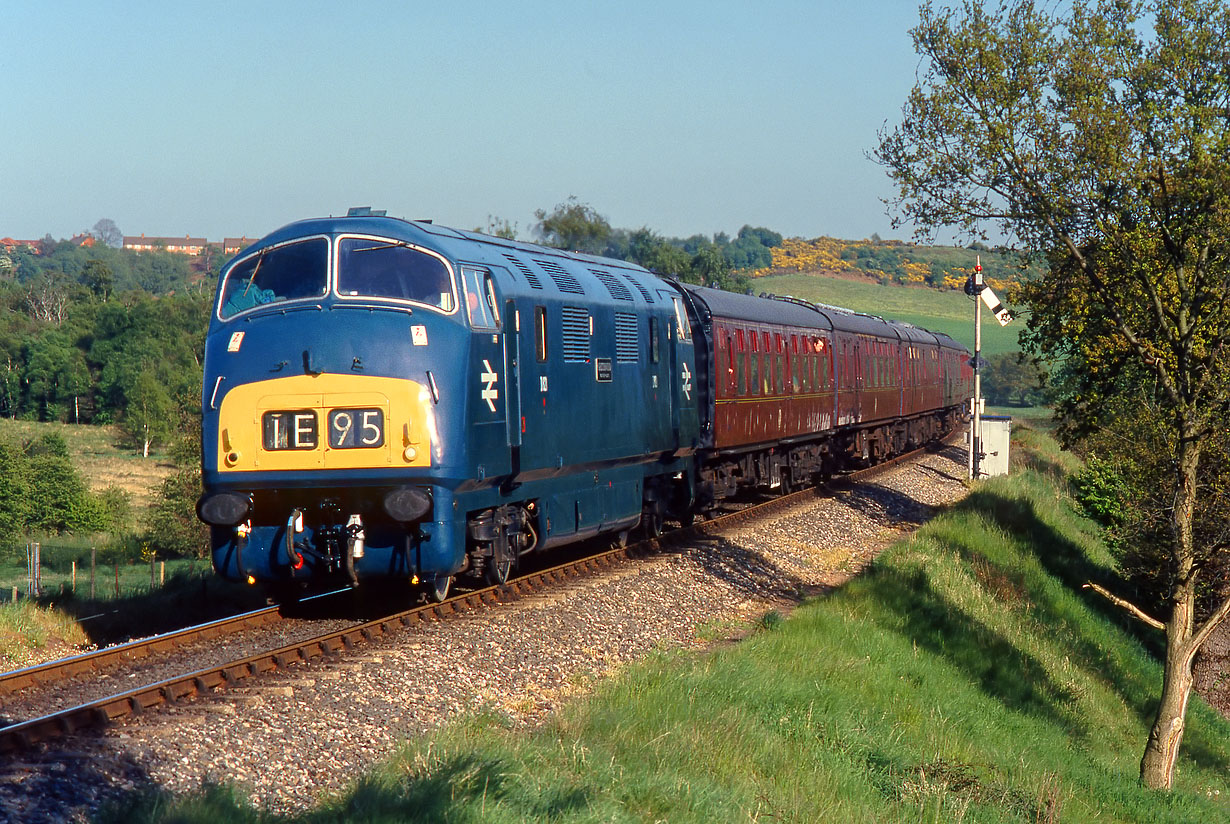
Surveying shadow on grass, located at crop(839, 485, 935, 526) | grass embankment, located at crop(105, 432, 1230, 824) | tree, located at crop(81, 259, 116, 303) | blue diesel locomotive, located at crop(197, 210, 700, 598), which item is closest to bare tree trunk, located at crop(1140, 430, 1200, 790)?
grass embankment, located at crop(105, 432, 1230, 824)

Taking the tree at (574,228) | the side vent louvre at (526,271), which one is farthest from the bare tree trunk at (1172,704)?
the tree at (574,228)

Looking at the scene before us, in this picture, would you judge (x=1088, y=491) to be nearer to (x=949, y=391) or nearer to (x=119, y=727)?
(x=949, y=391)

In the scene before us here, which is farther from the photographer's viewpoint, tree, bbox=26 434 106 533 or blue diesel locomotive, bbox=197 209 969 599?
tree, bbox=26 434 106 533

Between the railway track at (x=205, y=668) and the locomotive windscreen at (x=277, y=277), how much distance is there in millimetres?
3051

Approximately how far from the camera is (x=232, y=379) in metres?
11.7

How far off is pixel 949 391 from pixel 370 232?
42518 mm

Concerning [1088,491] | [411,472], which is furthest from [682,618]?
[1088,491]

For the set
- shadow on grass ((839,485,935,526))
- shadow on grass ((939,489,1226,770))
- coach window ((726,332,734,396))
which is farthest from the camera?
shadow on grass ((839,485,935,526))

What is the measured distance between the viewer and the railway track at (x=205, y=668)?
314 inches

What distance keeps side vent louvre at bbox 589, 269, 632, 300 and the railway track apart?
3473 millimetres

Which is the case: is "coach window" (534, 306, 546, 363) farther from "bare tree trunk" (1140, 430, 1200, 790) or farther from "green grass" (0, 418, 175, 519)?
"green grass" (0, 418, 175, 519)

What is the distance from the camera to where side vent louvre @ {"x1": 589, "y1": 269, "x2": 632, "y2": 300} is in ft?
52.7

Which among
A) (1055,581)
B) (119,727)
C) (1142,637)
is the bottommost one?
(1142,637)

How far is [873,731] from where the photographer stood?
1154 cm
